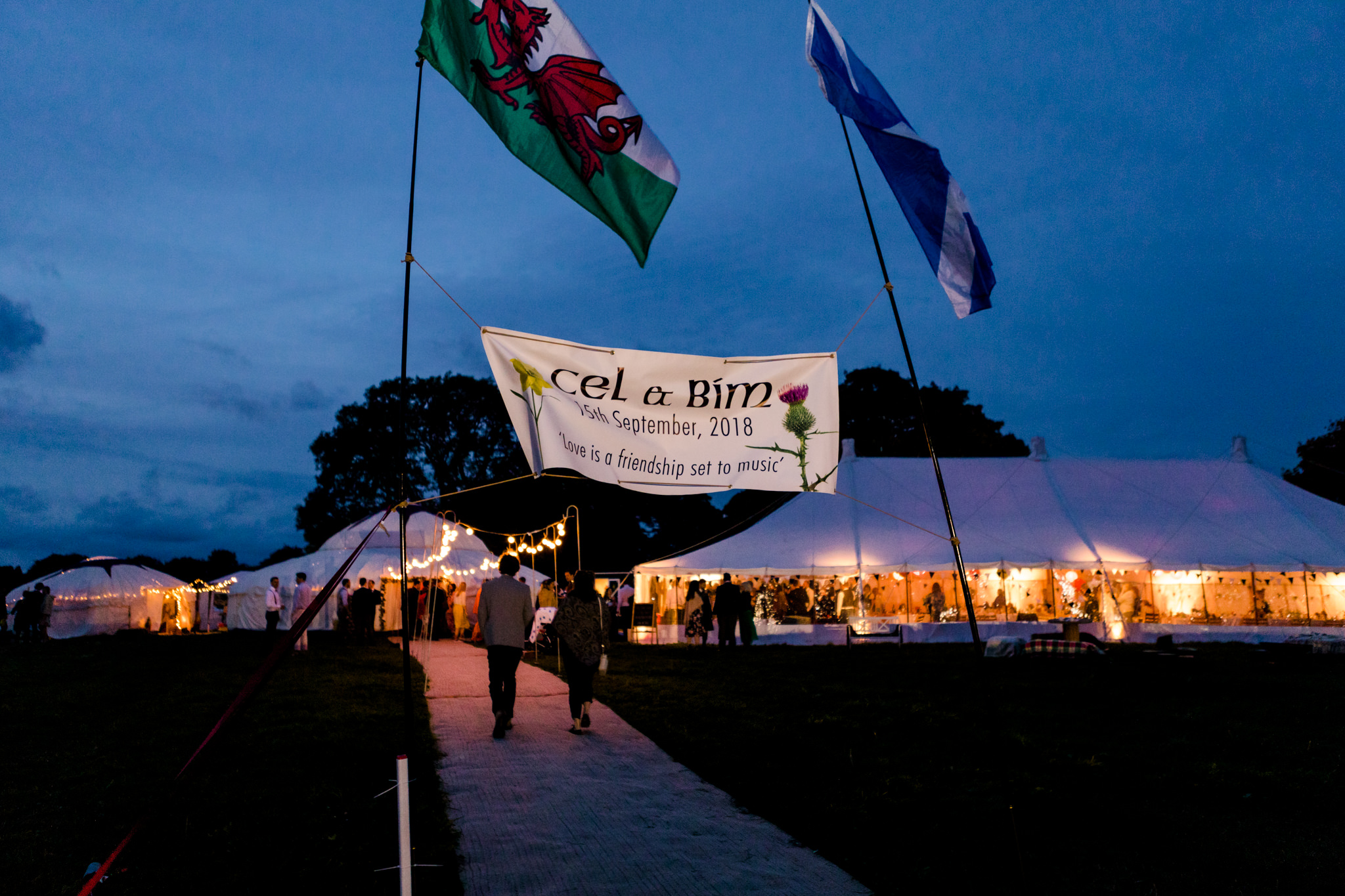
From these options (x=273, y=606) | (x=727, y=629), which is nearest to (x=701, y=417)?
(x=727, y=629)

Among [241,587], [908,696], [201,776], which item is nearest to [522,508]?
[241,587]

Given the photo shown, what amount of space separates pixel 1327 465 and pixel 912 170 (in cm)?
4293

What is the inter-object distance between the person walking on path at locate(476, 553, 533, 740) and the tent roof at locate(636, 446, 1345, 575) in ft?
44.5

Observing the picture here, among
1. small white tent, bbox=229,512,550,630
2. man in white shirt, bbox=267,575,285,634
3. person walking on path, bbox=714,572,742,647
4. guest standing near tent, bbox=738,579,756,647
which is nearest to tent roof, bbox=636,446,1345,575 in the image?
guest standing near tent, bbox=738,579,756,647

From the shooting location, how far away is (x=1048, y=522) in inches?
912

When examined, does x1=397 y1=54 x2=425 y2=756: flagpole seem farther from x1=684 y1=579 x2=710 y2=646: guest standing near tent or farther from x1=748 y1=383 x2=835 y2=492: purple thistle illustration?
x1=684 y1=579 x2=710 y2=646: guest standing near tent

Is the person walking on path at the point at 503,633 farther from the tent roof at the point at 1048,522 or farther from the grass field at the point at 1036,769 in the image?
the tent roof at the point at 1048,522

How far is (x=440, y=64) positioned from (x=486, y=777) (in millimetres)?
4665

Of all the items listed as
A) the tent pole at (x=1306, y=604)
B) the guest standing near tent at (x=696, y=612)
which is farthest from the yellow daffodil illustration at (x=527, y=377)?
the tent pole at (x=1306, y=604)

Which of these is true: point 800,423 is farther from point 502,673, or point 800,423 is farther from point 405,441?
point 502,673

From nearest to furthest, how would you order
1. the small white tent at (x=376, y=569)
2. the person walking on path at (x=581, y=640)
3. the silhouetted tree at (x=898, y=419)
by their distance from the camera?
the person walking on path at (x=581, y=640) → the small white tent at (x=376, y=569) → the silhouetted tree at (x=898, y=419)

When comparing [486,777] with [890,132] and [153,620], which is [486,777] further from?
[153,620]

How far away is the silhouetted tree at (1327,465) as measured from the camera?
37812 millimetres

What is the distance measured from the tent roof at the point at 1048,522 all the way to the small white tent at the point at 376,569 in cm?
783
